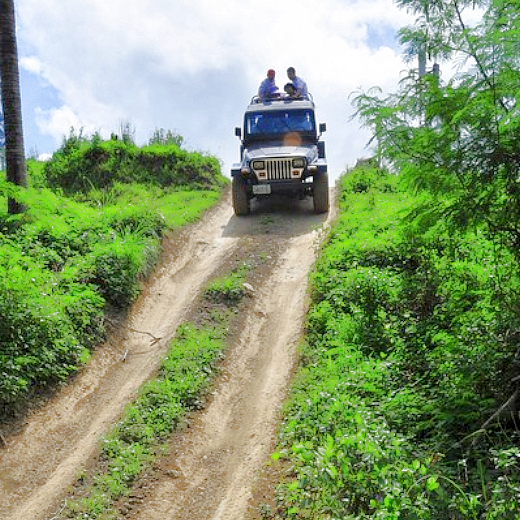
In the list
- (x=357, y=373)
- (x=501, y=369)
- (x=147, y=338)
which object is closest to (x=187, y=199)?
(x=147, y=338)

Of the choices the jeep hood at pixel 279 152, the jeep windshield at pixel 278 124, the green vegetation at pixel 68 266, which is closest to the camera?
the green vegetation at pixel 68 266

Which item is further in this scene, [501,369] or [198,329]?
[198,329]

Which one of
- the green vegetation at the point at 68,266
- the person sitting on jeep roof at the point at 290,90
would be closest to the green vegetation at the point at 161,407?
the green vegetation at the point at 68,266

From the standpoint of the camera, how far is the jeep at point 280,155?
46.6 ft

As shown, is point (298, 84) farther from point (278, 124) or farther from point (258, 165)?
Answer: point (258, 165)

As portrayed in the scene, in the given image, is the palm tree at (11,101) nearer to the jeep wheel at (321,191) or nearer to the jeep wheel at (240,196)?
the jeep wheel at (240,196)

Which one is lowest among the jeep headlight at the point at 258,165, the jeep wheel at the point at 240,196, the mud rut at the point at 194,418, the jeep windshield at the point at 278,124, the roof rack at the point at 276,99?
the mud rut at the point at 194,418

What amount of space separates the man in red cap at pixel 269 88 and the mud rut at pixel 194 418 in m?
5.82

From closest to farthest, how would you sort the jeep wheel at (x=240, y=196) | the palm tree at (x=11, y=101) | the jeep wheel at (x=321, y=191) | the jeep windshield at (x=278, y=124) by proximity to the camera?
1. the palm tree at (x=11, y=101)
2. the jeep wheel at (x=321, y=191)
3. the jeep wheel at (x=240, y=196)
4. the jeep windshield at (x=278, y=124)

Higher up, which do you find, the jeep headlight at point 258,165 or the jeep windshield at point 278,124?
the jeep windshield at point 278,124

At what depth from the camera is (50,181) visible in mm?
18188

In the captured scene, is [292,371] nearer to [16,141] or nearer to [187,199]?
[16,141]

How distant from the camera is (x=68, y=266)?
9.59m

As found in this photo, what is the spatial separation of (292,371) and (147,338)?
2.54m
